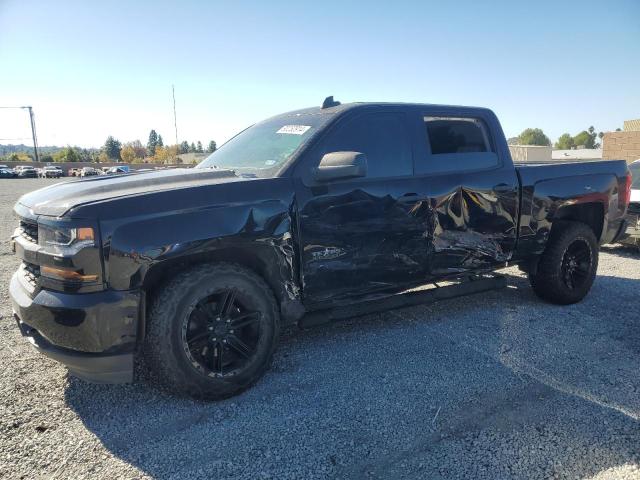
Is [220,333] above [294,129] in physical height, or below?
below

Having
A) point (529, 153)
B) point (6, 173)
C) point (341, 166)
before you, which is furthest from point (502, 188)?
point (6, 173)

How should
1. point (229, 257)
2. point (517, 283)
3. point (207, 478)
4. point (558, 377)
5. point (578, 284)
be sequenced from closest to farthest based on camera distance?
point (207, 478) → point (229, 257) → point (558, 377) → point (578, 284) → point (517, 283)

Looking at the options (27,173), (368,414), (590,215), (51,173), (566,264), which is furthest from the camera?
(27,173)

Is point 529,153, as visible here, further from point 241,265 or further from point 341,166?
point 241,265

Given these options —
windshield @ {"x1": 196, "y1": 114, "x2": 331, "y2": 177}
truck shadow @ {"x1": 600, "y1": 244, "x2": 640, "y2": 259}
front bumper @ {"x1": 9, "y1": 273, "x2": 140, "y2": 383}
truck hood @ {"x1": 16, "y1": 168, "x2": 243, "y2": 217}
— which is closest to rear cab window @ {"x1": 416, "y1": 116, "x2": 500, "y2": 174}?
windshield @ {"x1": 196, "y1": 114, "x2": 331, "y2": 177}

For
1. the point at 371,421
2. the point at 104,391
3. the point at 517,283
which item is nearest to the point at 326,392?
the point at 371,421

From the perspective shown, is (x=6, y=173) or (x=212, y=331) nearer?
(x=212, y=331)

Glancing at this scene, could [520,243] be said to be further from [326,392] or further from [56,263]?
[56,263]

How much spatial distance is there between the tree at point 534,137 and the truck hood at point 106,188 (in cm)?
10119

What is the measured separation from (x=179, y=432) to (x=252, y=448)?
0.49 metres

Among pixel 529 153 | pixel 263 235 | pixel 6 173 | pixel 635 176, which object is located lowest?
pixel 6 173

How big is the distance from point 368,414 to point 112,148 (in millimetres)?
128997

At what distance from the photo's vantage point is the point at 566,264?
5.00 meters

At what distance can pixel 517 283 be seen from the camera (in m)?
6.02
